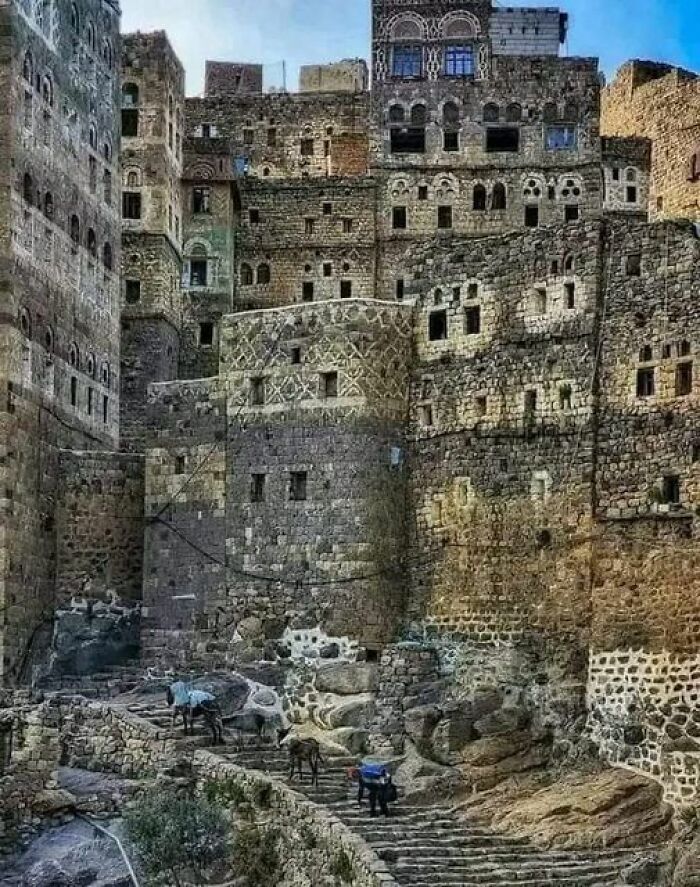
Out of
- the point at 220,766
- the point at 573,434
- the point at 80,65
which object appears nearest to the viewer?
the point at 220,766

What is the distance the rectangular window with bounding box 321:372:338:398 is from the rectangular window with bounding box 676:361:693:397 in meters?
8.84

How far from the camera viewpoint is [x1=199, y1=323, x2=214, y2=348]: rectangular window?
6675 centimetres

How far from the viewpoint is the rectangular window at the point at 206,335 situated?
66.8 meters

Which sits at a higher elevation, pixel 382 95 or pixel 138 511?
pixel 382 95

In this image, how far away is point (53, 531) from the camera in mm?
48469

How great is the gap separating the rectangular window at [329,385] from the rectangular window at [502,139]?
27180 millimetres

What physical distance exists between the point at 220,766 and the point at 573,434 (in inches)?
424

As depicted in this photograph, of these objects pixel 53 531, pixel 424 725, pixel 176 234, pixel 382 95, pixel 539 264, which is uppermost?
pixel 382 95

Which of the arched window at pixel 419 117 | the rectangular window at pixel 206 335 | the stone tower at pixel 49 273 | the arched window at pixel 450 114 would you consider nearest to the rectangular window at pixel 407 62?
the arched window at pixel 419 117

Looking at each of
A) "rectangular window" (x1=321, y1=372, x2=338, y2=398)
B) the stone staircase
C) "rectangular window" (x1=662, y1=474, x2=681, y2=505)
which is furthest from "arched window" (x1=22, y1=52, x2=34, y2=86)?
the stone staircase

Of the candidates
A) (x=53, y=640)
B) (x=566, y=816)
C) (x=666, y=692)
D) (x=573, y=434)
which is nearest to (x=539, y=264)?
(x=573, y=434)

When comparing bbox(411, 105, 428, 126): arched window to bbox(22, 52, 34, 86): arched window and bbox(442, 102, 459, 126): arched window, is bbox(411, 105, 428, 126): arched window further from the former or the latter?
bbox(22, 52, 34, 86): arched window

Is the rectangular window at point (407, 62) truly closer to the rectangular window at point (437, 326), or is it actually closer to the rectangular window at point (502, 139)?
the rectangular window at point (502, 139)

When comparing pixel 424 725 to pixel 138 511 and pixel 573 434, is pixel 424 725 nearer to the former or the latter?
pixel 573 434
